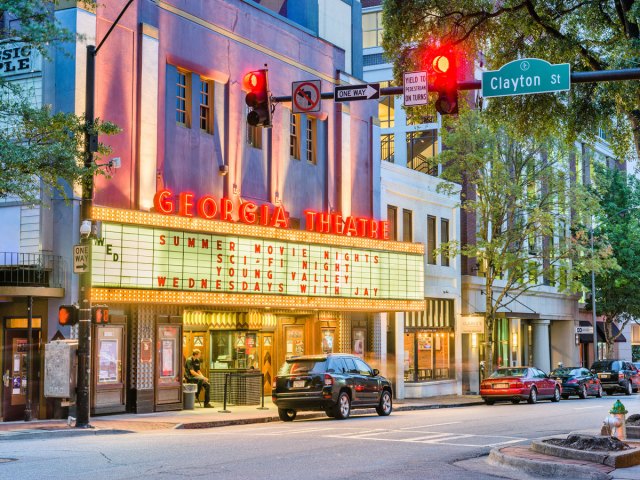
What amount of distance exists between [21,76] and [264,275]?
9.38 meters

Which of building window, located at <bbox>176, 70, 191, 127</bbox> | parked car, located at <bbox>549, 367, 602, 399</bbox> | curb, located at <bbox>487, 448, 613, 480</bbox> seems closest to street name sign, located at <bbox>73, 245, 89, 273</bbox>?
building window, located at <bbox>176, 70, 191, 127</bbox>

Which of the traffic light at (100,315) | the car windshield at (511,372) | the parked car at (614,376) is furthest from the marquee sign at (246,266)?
the parked car at (614,376)

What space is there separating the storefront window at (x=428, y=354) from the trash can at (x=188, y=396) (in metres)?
14.0

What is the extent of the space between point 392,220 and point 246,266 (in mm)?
12006

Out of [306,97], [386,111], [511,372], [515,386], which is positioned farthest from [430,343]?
[306,97]

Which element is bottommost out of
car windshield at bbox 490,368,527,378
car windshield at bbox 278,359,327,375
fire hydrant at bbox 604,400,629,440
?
car windshield at bbox 490,368,527,378

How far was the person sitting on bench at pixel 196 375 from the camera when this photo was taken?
96.9 feet

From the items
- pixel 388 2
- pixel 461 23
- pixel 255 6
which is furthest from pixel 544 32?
pixel 255 6

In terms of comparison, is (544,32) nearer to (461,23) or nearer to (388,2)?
(461,23)

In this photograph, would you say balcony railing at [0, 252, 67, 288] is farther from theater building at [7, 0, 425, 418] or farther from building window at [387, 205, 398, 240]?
building window at [387, 205, 398, 240]

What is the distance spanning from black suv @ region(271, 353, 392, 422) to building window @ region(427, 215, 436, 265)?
Result: 16398 mm

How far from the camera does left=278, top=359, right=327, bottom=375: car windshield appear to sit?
82.5 ft

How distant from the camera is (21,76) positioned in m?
25.2

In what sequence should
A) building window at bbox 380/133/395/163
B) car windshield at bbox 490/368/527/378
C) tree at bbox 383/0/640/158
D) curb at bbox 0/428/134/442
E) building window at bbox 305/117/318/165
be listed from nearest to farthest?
1. curb at bbox 0/428/134/442
2. tree at bbox 383/0/640/158
3. building window at bbox 305/117/318/165
4. car windshield at bbox 490/368/527/378
5. building window at bbox 380/133/395/163
